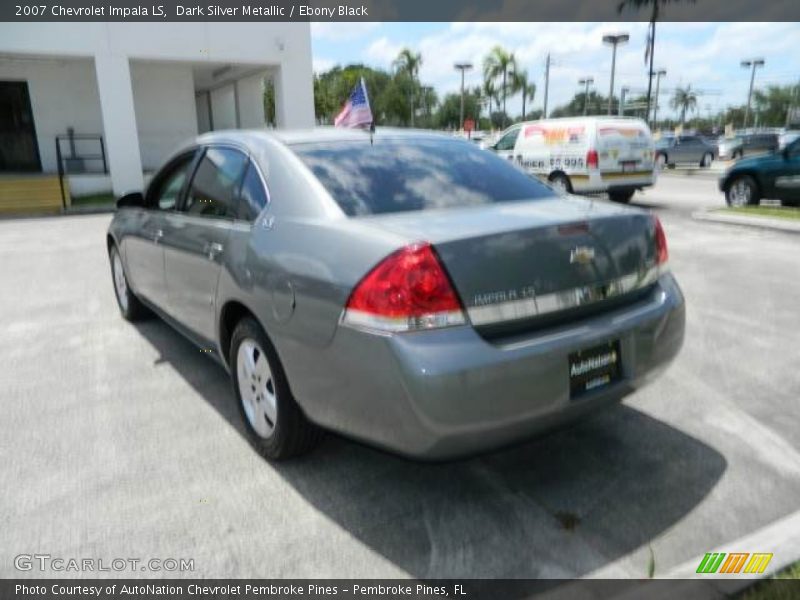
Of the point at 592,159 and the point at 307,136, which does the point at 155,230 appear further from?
the point at 592,159

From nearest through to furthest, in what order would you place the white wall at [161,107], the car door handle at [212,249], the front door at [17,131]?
the car door handle at [212,249]
the front door at [17,131]
the white wall at [161,107]

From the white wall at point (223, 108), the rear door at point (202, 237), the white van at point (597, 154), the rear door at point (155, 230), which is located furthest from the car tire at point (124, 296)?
the white wall at point (223, 108)

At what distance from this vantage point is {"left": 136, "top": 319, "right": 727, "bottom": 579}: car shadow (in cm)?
245

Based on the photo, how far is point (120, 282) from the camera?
5625mm

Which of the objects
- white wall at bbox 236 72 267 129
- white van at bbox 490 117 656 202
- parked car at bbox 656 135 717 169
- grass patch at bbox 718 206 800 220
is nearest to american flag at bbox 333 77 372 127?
white van at bbox 490 117 656 202

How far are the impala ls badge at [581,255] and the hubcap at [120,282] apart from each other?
408cm

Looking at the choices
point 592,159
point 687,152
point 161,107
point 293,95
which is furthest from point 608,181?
point 687,152

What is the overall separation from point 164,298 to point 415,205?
2.18 m

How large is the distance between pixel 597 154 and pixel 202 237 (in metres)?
10.8

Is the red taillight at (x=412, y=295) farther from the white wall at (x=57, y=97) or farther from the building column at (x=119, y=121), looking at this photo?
the white wall at (x=57, y=97)

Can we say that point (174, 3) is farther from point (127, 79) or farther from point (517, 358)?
point (517, 358)

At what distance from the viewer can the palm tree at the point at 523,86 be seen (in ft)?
203

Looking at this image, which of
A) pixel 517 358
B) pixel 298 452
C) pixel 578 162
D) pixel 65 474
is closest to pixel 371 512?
pixel 298 452

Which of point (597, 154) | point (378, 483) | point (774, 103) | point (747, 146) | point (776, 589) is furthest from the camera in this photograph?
point (774, 103)
